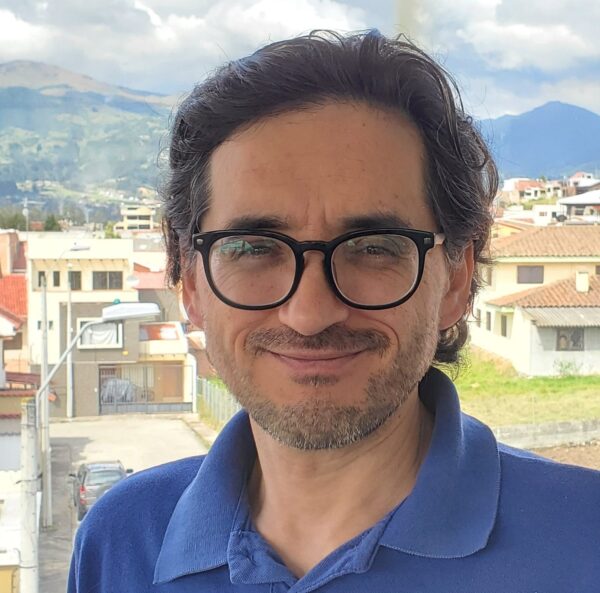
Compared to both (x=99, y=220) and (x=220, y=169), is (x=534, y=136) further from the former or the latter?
(x=220, y=169)

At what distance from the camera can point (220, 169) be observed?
819mm

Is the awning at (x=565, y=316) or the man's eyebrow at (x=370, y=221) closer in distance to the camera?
the man's eyebrow at (x=370, y=221)

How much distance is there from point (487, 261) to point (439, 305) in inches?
13.1

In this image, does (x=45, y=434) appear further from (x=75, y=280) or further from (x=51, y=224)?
(x=51, y=224)

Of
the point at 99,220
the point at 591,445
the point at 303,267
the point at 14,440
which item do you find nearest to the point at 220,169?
the point at 303,267

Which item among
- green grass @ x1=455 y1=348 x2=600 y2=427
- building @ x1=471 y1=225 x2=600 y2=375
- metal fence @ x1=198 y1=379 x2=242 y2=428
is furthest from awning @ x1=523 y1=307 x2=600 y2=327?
metal fence @ x1=198 y1=379 x2=242 y2=428

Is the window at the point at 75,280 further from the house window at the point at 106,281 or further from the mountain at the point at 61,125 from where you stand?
the mountain at the point at 61,125

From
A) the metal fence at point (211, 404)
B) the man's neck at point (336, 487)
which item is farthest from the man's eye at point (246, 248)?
the metal fence at point (211, 404)

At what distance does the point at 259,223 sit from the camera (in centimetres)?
76

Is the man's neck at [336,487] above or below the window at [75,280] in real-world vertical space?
below

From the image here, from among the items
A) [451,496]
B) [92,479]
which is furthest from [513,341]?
[451,496]

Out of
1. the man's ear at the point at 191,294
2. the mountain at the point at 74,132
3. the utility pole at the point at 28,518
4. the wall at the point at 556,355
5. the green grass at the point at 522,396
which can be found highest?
the mountain at the point at 74,132

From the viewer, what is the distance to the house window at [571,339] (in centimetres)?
231

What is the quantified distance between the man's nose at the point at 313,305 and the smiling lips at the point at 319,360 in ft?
0.07
